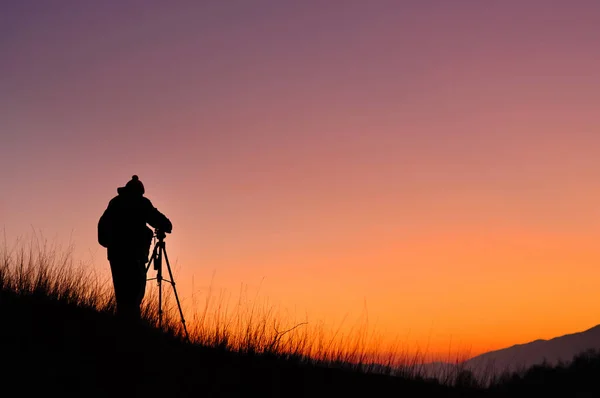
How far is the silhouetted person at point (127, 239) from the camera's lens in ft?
34.1

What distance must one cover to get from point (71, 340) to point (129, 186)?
3.20 metres

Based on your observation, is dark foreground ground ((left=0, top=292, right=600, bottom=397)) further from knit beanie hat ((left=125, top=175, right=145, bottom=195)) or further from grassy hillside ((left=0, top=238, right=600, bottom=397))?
knit beanie hat ((left=125, top=175, right=145, bottom=195))

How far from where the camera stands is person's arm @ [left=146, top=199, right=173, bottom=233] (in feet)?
34.9

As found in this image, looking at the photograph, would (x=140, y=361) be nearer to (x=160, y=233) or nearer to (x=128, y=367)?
(x=128, y=367)

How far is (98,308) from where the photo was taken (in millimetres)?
10594

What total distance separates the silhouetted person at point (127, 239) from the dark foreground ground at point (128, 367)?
61 cm

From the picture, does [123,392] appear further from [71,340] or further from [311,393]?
[311,393]

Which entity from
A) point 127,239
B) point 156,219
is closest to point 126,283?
point 127,239

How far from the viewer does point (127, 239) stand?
34.3 ft

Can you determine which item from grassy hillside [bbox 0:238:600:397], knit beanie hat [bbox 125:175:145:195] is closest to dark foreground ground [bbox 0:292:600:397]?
grassy hillside [bbox 0:238:600:397]

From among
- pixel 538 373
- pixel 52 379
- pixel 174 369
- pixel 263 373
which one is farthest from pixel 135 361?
pixel 538 373

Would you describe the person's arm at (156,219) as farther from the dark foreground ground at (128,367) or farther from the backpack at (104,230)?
the dark foreground ground at (128,367)

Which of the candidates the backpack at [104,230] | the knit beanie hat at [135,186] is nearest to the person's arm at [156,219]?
the knit beanie hat at [135,186]

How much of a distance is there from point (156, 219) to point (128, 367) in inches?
139
